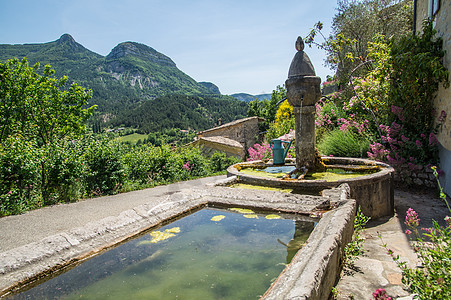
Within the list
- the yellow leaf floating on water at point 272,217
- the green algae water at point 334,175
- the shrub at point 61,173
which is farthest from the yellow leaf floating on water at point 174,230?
the shrub at point 61,173

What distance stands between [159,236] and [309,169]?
12.3ft

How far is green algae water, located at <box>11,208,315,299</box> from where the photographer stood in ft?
7.21

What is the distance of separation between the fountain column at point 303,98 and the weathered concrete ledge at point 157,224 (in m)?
1.74


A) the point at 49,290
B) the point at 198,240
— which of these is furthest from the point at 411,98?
the point at 49,290

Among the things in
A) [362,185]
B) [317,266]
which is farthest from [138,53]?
[317,266]

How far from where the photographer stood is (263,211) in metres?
3.87

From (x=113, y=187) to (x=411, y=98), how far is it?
809 cm

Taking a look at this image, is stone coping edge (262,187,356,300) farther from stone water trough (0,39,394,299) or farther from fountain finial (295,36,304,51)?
fountain finial (295,36,304,51)

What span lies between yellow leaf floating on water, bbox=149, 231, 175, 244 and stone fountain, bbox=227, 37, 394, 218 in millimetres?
2338

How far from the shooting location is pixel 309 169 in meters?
5.93

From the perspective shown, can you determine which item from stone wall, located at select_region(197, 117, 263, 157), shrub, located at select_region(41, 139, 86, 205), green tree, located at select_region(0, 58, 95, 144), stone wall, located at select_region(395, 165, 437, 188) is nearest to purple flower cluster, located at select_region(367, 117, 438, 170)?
stone wall, located at select_region(395, 165, 437, 188)

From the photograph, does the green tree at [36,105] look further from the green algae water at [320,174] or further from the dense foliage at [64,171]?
the green algae water at [320,174]

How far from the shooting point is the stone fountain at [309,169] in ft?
15.4

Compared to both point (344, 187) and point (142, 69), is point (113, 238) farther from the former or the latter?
point (142, 69)
